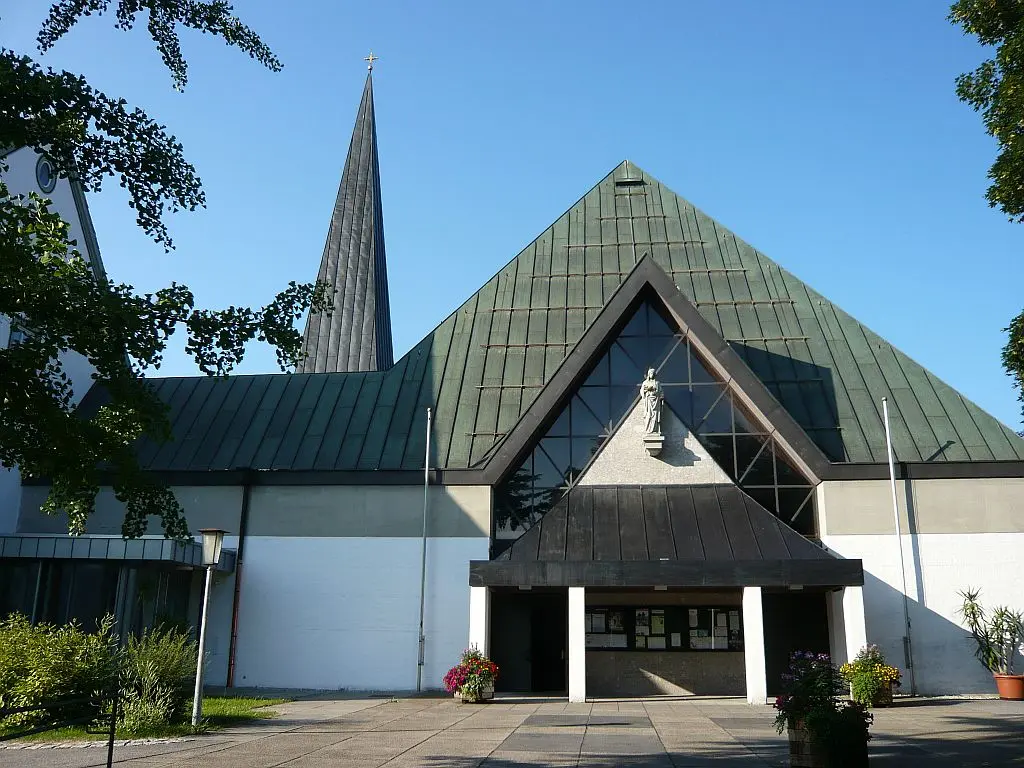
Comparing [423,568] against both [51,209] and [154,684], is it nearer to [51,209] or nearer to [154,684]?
[154,684]

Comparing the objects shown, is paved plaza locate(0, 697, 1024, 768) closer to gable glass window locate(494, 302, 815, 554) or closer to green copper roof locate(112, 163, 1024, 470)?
gable glass window locate(494, 302, 815, 554)

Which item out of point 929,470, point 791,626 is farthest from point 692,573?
point 929,470

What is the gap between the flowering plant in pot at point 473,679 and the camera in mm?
18359

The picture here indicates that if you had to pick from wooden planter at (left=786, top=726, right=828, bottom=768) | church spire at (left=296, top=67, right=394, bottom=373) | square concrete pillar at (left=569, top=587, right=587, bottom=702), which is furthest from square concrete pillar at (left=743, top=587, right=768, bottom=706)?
church spire at (left=296, top=67, right=394, bottom=373)

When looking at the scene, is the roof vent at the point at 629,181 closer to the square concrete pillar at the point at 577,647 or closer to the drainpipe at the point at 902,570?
the drainpipe at the point at 902,570

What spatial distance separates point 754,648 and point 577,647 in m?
3.59

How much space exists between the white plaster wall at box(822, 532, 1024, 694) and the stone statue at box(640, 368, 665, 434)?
4807mm

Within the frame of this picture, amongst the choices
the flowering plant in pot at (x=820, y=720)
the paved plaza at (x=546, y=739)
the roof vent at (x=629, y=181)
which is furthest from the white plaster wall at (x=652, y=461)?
the flowering plant in pot at (x=820, y=720)

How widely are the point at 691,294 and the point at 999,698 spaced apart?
1248 cm

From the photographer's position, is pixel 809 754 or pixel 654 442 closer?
pixel 809 754

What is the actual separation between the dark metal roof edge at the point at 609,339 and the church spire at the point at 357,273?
23.9 meters

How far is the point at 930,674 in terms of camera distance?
2009 centimetres

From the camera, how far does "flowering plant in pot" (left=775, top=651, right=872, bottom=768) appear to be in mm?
9352

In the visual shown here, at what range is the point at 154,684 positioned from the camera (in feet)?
45.0
